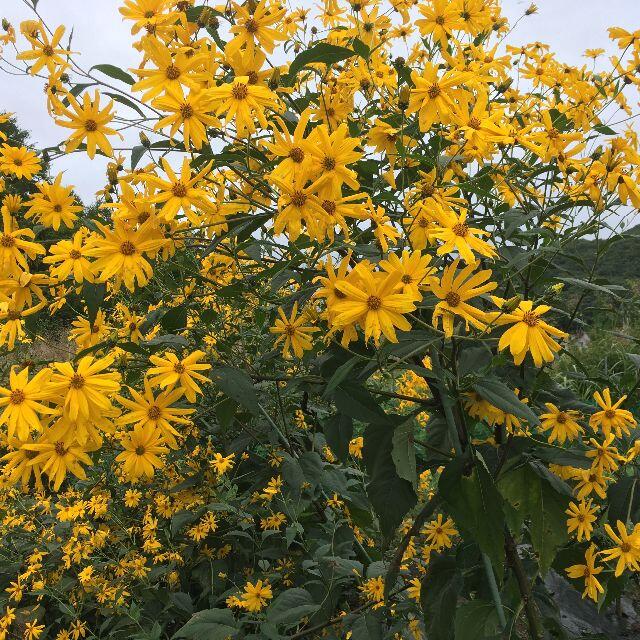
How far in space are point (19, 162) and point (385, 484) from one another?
1.56m

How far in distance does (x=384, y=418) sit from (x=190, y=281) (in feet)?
3.70

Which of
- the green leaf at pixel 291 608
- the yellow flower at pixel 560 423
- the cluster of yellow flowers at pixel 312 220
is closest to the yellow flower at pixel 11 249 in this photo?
the cluster of yellow flowers at pixel 312 220

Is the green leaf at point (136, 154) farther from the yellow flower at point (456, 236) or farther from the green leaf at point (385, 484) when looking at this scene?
the green leaf at point (385, 484)

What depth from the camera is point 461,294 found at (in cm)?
118

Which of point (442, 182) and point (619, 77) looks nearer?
point (442, 182)

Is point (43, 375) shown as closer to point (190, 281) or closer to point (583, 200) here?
point (190, 281)

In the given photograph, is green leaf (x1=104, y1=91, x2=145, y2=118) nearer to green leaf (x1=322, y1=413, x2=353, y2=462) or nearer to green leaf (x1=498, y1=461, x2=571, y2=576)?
green leaf (x1=322, y1=413, x2=353, y2=462)

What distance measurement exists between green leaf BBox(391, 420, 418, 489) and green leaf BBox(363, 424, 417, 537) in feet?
0.63

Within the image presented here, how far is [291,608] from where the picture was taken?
1.83 metres

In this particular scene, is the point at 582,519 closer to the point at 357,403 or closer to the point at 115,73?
the point at 357,403

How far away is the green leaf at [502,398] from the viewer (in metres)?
1.12

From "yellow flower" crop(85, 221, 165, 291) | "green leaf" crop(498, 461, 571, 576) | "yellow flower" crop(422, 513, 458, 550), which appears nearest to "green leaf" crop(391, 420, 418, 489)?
"green leaf" crop(498, 461, 571, 576)

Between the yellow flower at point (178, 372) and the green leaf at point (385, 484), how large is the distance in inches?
18.5

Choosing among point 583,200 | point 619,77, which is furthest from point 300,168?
point 619,77
